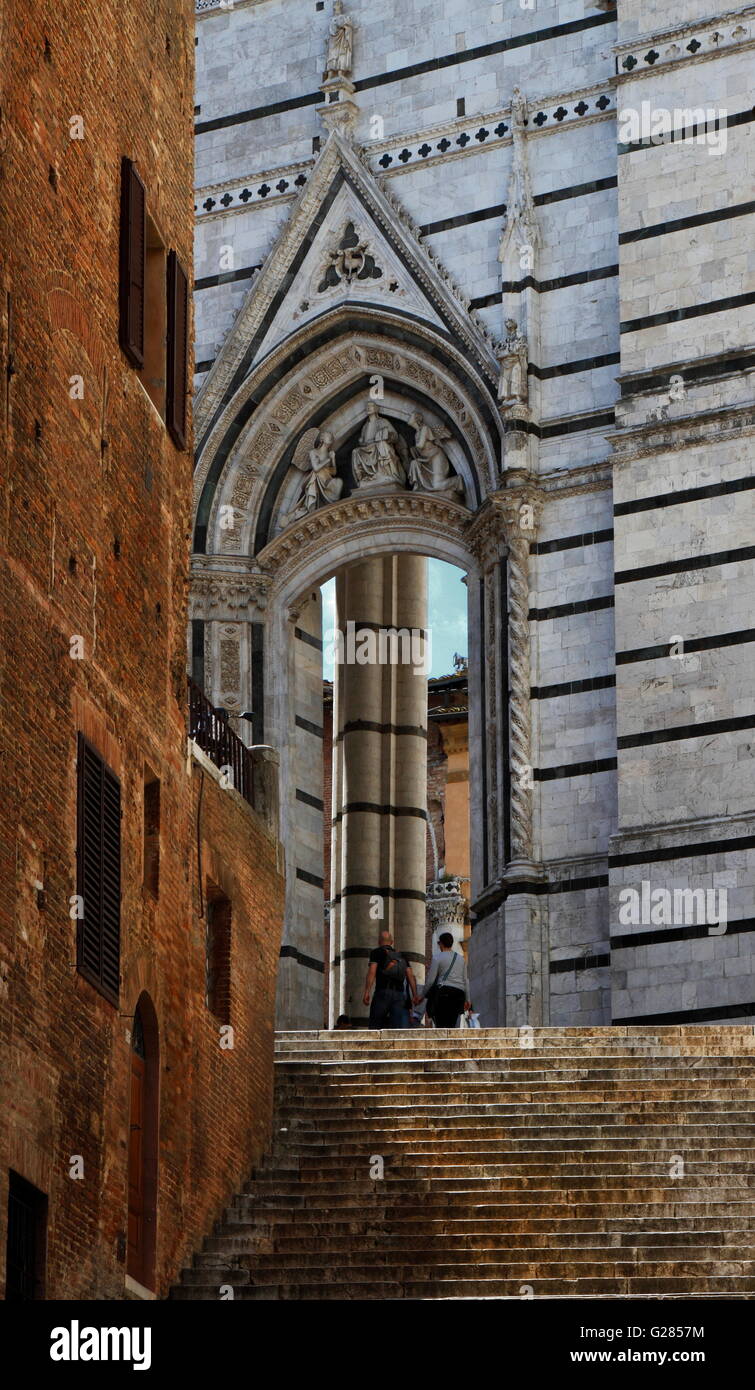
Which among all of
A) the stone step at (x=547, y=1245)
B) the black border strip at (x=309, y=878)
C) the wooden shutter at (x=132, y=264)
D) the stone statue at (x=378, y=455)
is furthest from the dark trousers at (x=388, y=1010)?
the stone statue at (x=378, y=455)

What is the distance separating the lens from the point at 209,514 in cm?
2806

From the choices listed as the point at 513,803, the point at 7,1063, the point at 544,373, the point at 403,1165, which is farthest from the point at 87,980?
the point at 544,373

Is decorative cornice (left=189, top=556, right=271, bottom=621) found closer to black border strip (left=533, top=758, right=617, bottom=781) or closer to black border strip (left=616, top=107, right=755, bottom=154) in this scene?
black border strip (left=533, top=758, right=617, bottom=781)

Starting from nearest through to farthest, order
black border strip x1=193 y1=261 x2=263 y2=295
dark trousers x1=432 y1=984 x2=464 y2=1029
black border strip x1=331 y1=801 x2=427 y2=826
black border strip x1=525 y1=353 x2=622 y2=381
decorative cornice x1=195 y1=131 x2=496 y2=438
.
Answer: dark trousers x1=432 y1=984 x2=464 y2=1029 → black border strip x1=525 y1=353 x2=622 y2=381 → decorative cornice x1=195 y1=131 x2=496 y2=438 → black border strip x1=193 y1=261 x2=263 y2=295 → black border strip x1=331 y1=801 x2=427 y2=826

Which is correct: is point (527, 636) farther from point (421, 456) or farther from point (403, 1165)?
point (403, 1165)

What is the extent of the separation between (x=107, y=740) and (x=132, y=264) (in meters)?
3.21

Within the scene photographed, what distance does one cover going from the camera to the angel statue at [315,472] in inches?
1097

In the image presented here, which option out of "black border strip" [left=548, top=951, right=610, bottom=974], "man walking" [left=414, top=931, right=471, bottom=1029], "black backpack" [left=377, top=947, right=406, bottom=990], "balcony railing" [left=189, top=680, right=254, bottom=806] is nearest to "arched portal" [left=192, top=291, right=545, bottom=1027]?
"black border strip" [left=548, top=951, right=610, bottom=974]

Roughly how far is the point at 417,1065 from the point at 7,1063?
5.20 metres

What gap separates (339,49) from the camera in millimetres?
28547

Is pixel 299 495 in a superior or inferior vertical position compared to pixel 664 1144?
superior

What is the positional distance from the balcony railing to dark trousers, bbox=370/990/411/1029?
182 centimetres

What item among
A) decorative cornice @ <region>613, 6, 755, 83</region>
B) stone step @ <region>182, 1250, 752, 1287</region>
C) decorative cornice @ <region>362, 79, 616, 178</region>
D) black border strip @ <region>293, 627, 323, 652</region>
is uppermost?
decorative cornice @ <region>613, 6, 755, 83</region>

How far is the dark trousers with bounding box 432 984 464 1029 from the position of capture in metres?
22.3
